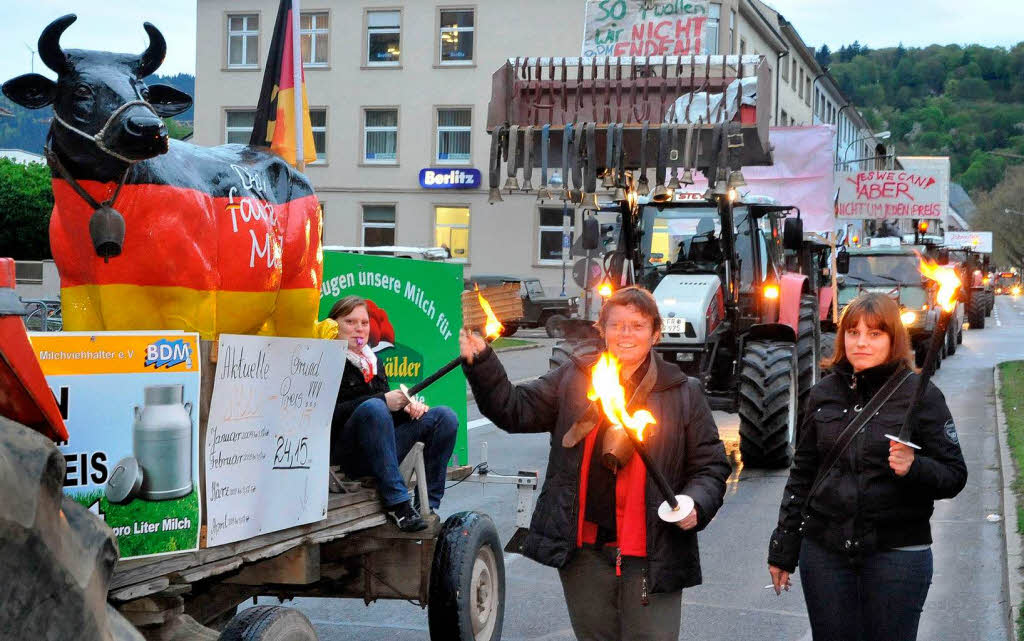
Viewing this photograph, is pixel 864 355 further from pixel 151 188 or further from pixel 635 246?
pixel 635 246

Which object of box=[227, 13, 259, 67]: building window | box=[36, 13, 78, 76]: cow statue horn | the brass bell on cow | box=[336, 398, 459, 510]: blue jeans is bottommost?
box=[336, 398, 459, 510]: blue jeans

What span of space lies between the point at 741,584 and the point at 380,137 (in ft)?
127

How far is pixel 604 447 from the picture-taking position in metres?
4.21

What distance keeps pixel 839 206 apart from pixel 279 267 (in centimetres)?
2655

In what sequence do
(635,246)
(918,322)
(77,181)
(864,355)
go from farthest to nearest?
(918,322) → (635,246) → (77,181) → (864,355)

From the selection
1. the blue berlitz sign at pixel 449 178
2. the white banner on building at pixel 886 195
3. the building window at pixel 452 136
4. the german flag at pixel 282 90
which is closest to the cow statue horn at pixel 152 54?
the german flag at pixel 282 90

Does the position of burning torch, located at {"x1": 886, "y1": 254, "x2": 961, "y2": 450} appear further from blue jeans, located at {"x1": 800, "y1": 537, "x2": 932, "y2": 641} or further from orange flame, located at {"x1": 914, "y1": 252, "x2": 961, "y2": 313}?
blue jeans, located at {"x1": 800, "y1": 537, "x2": 932, "y2": 641}

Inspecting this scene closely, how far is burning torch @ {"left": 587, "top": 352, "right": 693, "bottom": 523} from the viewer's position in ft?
12.0

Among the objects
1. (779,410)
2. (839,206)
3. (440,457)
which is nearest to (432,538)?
(440,457)

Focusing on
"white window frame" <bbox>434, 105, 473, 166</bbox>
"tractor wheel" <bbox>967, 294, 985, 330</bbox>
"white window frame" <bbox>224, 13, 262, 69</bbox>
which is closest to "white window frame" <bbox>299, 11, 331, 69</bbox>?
"white window frame" <bbox>224, 13, 262, 69</bbox>

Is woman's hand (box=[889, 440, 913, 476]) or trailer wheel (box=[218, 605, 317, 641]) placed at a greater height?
woman's hand (box=[889, 440, 913, 476])

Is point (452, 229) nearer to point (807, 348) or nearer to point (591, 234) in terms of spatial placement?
point (807, 348)

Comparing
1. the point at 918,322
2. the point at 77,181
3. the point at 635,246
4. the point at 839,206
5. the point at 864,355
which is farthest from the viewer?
the point at 839,206

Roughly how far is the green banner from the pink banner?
13177 millimetres
